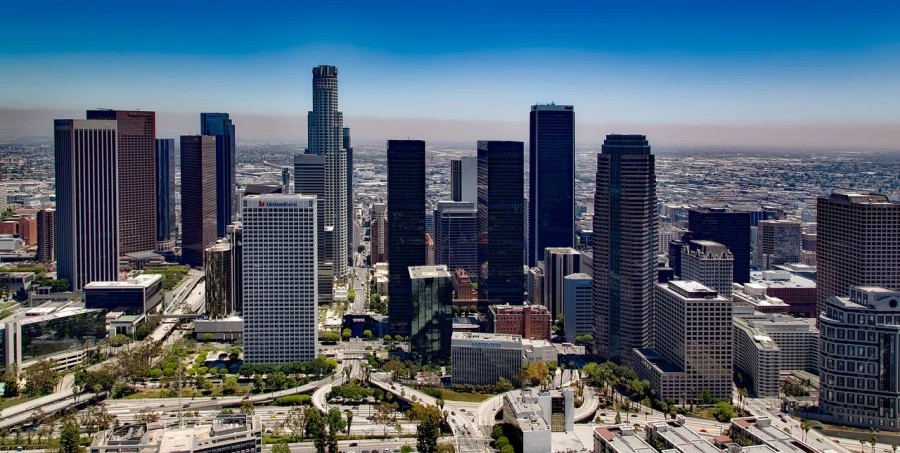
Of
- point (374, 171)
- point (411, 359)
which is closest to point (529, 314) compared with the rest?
point (411, 359)

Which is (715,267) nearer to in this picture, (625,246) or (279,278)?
(625,246)

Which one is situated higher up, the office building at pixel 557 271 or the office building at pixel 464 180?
the office building at pixel 464 180

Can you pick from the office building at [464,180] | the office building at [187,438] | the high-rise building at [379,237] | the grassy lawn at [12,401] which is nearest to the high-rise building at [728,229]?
the office building at [464,180]

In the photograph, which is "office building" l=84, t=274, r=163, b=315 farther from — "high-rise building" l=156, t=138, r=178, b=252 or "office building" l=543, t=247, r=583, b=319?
"high-rise building" l=156, t=138, r=178, b=252

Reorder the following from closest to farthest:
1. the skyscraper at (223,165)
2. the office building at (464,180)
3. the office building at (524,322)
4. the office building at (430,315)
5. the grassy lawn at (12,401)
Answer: the grassy lawn at (12,401) < the office building at (430,315) < the office building at (524,322) < the office building at (464,180) < the skyscraper at (223,165)

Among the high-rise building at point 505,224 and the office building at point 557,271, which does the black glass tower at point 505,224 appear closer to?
the high-rise building at point 505,224

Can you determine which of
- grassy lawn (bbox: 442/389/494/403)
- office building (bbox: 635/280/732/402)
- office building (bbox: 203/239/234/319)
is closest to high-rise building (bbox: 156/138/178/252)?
office building (bbox: 203/239/234/319)

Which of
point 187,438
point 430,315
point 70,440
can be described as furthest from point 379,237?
point 187,438
